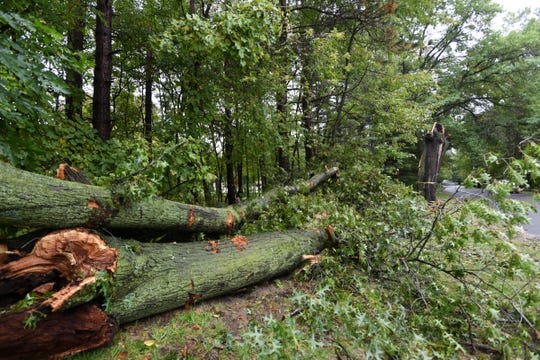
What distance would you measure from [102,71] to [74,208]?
3.57 metres

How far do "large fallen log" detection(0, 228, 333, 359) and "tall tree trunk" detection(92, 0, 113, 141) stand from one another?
10.4ft

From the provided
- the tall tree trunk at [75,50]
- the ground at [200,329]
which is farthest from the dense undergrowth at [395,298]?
the tall tree trunk at [75,50]

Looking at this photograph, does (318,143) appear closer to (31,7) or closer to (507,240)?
(507,240)

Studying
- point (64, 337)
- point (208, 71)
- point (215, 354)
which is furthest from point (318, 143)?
point (64, 337)

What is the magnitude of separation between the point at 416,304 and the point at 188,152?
2.89m

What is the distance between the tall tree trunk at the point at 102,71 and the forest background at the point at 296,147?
0.02 meters

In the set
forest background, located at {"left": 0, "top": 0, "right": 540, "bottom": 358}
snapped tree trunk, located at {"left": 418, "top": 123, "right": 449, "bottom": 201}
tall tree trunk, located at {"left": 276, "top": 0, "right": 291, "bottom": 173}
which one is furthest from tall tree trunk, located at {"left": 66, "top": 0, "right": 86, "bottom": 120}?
snapped tree trunk, located at {"left": 418, "top": 123, "right": 449, "bottom": 201}

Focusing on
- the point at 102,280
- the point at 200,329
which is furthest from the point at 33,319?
the point at 200,329

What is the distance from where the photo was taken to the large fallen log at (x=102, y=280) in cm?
160

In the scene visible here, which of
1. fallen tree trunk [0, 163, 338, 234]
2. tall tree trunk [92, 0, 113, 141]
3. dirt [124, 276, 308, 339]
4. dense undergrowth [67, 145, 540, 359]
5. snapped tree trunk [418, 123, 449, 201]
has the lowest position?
dirt [124, 276, 308, 339]

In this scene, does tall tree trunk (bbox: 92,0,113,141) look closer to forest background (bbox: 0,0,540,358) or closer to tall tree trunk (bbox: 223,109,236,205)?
forest background (bbox: 0,0,540,358)

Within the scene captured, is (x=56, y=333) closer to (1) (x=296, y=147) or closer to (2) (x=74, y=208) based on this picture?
(2) (x=74, y=208)

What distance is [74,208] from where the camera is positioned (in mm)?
1900

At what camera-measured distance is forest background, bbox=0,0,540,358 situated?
2.02m
